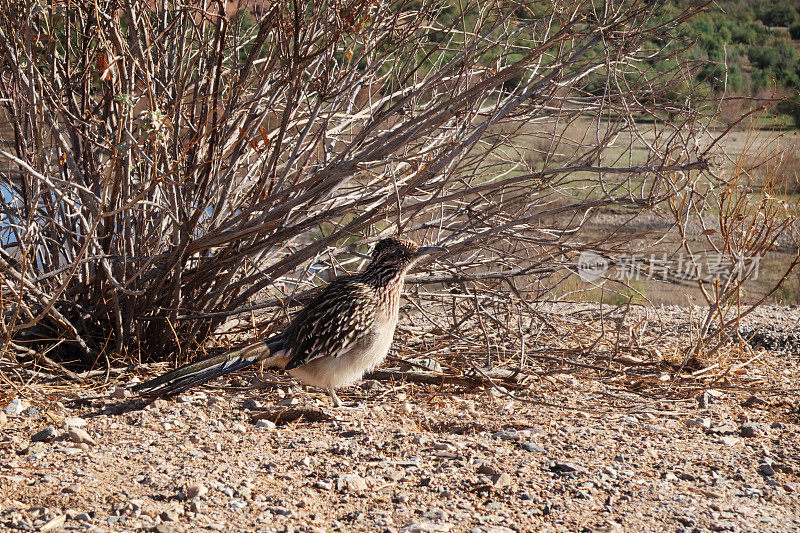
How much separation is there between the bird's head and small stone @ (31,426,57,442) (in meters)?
1.76

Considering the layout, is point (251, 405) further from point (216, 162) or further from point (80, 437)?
point (216, 162)

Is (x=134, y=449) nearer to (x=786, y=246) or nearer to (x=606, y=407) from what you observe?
(x=606, y=407)

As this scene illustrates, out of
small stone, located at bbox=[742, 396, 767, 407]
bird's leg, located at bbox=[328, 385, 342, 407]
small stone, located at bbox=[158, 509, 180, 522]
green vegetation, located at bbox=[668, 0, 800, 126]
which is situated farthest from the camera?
green vegetation, located at bbox=[668, 0, 800, 126]

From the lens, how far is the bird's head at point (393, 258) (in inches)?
173

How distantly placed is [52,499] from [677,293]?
9430 mm

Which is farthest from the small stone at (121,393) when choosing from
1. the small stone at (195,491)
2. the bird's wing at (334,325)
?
the small stone at (195,491)

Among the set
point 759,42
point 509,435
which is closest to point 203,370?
point 509,435

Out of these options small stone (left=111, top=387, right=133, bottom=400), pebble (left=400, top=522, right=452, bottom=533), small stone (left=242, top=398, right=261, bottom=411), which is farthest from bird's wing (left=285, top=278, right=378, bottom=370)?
pebble (left=400, top=522, right=452, bottom=533)

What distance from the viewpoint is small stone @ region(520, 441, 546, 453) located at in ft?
12.0

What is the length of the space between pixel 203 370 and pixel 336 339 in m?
0.69

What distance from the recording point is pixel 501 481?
325 cm

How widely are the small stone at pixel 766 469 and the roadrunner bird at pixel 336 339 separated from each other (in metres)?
1.81

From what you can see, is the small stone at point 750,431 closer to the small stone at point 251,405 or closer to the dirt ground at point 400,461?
the dirt ground at point 400,461

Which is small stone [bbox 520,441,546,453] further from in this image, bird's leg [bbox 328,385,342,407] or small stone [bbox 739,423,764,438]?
small stone [bbox 739,423,764,438]
